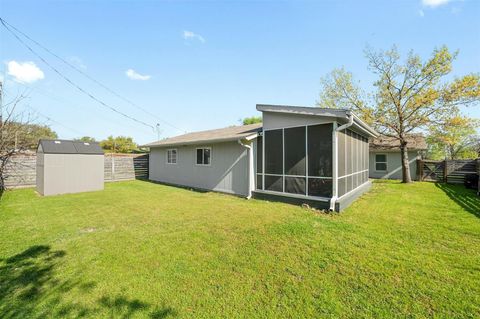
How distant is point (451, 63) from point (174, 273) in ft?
55.6

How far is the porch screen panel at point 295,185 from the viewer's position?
7109 millimetres

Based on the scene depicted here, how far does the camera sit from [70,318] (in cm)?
230

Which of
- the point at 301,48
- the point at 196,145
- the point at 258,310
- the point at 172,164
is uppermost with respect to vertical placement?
the point at 301,48

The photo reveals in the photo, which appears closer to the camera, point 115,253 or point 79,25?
point 115,253

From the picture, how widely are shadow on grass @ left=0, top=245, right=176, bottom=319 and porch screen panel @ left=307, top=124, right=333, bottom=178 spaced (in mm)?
5651

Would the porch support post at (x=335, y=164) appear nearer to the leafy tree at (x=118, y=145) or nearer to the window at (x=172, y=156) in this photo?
the window at (x=172, y=156)

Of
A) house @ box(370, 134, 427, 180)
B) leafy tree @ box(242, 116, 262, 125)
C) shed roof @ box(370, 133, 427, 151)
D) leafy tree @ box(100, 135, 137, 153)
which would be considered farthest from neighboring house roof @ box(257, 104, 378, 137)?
leafy tree @ box(100, 135, 137, 153)

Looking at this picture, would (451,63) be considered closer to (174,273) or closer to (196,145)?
(196,145)

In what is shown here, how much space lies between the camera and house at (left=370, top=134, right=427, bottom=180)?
14992 millimetres

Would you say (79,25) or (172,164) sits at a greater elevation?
(79,25)

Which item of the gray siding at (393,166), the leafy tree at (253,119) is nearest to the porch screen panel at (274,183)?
the gray siding at (393,166)

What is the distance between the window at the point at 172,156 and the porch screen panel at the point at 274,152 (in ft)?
22.0

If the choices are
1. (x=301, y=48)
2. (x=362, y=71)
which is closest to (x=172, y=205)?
(x=301, y=48)

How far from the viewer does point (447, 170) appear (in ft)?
43.7
